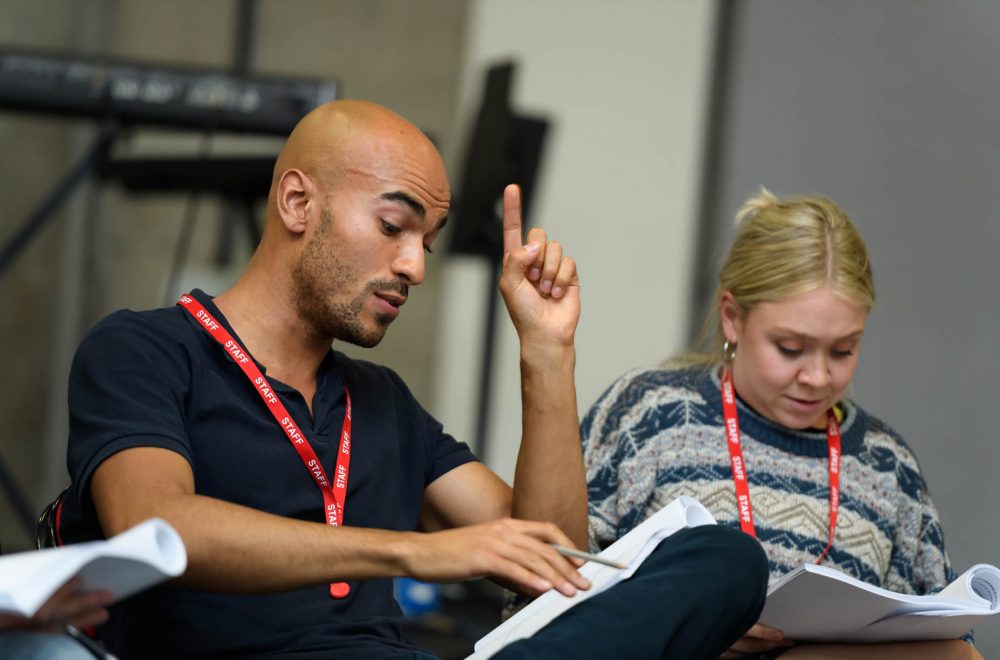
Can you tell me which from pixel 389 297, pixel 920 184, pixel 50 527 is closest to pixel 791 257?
pixel 389 297

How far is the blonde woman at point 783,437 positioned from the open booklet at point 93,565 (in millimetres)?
948

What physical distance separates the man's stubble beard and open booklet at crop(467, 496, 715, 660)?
1.34ft

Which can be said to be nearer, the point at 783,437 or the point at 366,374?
the point at 366,374

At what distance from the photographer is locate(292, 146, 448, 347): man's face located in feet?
5.09

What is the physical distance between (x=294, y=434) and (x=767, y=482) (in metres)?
0.80

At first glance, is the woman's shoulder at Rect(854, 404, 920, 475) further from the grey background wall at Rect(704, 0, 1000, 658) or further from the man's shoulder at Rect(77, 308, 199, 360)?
the man's shoulder at Rect(77, 308, 199, 360)

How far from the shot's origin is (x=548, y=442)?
5.28 feet

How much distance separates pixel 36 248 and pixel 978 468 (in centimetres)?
318

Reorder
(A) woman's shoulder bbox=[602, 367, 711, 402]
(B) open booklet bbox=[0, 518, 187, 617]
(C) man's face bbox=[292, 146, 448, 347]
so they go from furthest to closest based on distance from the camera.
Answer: (A) woman's shoulder bbox=[602, 367, 711, 402] → (C) man's face bbox=[292, 146, 448, 347] → (B) open booklet bbox=[0, 518, 187, 617]

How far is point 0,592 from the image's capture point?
3.00ft

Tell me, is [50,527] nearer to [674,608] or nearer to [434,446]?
[434,446]


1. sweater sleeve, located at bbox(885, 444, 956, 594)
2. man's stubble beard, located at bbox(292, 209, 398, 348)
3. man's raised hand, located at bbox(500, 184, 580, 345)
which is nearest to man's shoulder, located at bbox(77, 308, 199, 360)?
man's stubble beard, located at bbox(292, 209, 398, 348)

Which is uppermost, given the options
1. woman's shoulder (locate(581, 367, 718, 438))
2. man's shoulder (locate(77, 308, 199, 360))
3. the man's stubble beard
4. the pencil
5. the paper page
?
the man's stubble beard

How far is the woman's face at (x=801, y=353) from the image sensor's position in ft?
6.04
